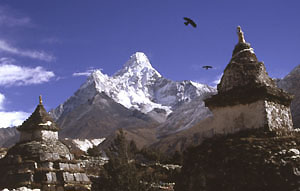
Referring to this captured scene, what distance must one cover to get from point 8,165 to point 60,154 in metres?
2.79

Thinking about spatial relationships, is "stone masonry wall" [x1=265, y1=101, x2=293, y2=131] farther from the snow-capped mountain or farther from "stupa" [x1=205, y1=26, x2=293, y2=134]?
the snow-capped mountain

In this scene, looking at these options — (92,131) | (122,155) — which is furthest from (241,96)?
(92,131)

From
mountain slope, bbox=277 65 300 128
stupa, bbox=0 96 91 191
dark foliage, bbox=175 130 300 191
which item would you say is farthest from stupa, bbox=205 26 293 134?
mountain slope, bbox=277 65 300 128

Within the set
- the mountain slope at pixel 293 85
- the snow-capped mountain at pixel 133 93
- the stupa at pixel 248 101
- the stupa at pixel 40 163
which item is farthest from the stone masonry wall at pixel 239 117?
the snow-capped mountain at pixel 133 93

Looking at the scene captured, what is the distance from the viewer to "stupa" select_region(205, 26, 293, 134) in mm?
8664

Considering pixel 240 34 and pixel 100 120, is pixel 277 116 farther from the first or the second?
pixel 100 120

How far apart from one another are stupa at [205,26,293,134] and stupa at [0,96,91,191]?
46.0ft

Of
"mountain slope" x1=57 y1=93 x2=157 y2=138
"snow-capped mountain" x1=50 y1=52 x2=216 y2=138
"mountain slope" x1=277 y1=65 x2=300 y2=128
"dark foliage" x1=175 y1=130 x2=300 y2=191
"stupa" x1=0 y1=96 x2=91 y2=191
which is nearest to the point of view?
"dark foliage" x1=175 y1=130 x2=300 y2=191

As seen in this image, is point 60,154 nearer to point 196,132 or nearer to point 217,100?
point 217,100

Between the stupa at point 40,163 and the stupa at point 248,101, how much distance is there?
552 inches

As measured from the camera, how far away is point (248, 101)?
29.0 ft

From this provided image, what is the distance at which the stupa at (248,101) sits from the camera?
8.66m

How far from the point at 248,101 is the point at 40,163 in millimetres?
15471

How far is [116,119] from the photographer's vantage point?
129875 millimetres
